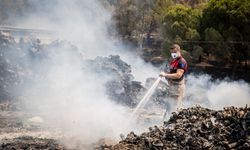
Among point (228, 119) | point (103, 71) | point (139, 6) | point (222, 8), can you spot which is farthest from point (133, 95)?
point (139, 6)

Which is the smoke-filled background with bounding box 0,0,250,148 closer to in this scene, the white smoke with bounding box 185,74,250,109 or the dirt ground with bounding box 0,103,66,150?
the white smoke with bounding box 185,74,250,109

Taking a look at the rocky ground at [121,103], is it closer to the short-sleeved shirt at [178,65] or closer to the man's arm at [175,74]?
the man's arm at [175,74]

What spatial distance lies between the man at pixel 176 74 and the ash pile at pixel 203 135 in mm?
1426

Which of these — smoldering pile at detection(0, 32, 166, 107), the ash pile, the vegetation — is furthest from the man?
the vegetation

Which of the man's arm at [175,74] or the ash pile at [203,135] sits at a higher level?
the man's arm at [175,74]

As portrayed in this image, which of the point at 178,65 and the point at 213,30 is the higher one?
the point at 213,30

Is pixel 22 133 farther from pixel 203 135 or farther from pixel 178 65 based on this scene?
pixel 203 135

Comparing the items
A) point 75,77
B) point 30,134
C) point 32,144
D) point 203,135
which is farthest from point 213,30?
point 203,135

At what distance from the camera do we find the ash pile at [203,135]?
7.25 metres

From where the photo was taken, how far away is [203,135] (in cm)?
760

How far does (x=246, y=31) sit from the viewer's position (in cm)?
2569

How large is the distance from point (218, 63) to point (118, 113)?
16837mm

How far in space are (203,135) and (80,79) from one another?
33.3ft

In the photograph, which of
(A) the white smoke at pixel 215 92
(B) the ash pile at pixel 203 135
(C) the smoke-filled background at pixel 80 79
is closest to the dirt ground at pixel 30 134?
(C) the smoke-filled background at pixel 80 79
